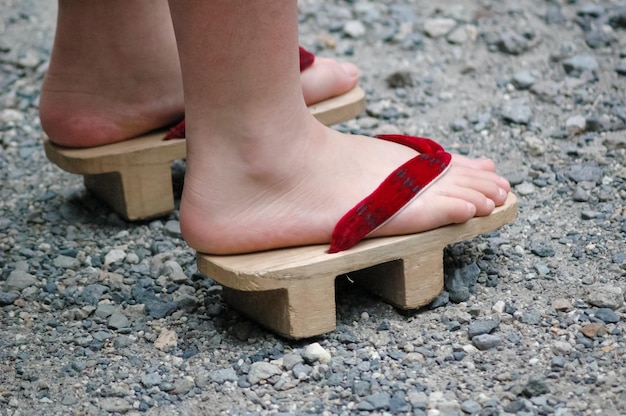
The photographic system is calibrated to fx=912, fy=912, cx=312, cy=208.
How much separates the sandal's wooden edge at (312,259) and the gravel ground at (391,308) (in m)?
0.11

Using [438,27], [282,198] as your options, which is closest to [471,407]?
[282,198]

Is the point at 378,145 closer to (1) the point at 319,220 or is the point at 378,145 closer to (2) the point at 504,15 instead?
(1) the point at 319,220

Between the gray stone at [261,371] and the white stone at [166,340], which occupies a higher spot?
the gray stone at [261,371]

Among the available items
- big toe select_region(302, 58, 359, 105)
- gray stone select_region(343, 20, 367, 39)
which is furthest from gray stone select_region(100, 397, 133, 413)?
gray stone select_region(343, 20, 367, 39)

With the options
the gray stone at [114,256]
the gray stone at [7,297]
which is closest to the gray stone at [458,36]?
the gray stone at [114,256]

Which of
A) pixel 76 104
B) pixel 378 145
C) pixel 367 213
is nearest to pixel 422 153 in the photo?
pixel 378 145

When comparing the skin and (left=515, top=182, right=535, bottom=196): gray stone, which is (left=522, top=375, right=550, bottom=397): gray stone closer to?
the skin

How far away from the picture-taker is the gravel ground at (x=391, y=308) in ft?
4.17

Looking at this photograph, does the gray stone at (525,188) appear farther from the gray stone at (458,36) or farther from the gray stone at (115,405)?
the gray stone at (115,405)

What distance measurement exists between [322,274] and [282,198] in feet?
0.44

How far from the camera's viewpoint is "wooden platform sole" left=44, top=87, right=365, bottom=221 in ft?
5.74

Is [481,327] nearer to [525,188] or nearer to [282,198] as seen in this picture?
[282,198]

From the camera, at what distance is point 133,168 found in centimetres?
177

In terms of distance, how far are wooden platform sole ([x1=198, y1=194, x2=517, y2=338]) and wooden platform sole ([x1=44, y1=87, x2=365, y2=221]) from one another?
408 mm
